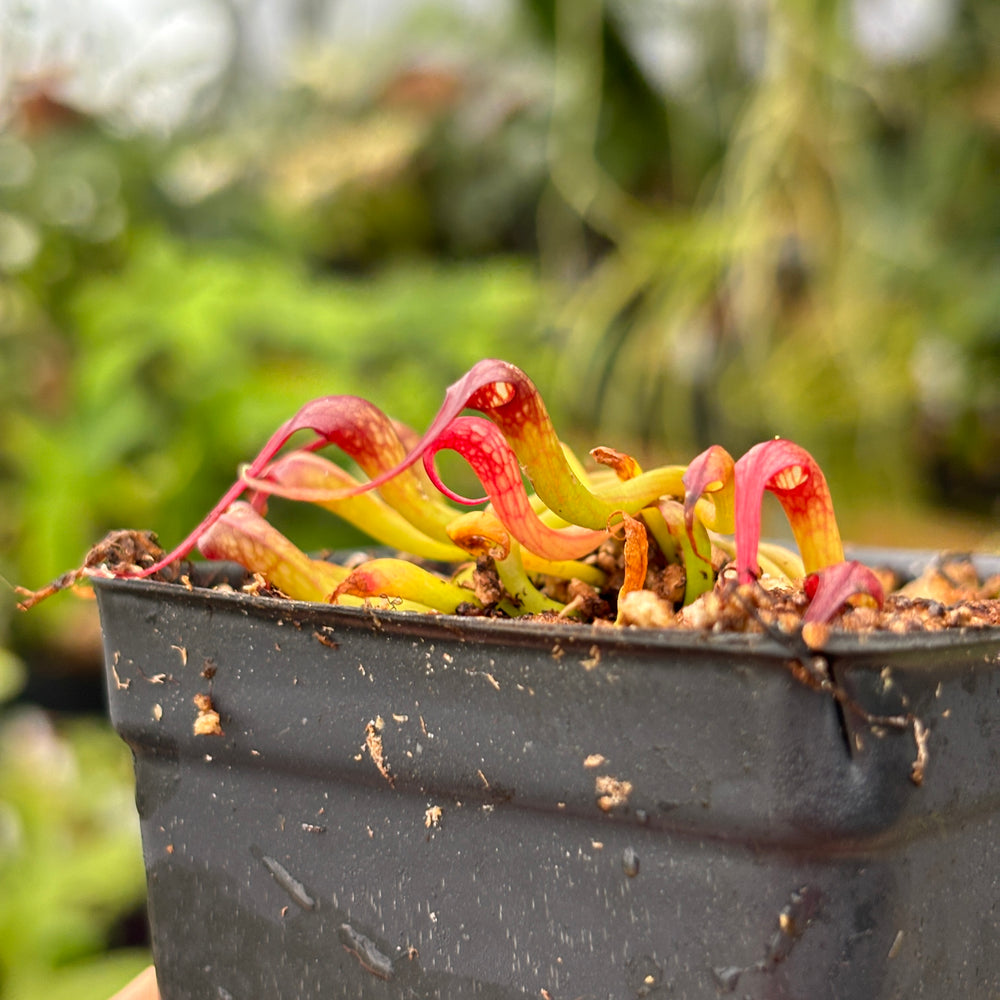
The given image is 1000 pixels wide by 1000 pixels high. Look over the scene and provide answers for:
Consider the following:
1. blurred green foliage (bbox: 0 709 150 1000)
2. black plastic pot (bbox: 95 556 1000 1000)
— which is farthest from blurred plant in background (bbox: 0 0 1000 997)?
black plastic pot (bbox: 95 556 1000 1000)

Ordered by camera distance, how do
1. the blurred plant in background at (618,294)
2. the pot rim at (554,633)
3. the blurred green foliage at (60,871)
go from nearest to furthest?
the pot rim at (554,633) < the blurred green foliage at (60,871) < the blurred plant in background at (618,294)

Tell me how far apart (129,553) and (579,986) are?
179 mm

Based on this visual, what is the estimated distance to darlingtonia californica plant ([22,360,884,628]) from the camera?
25cm

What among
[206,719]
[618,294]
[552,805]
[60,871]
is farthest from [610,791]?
[618,294]

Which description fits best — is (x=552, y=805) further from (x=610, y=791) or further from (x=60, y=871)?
(x=60, y=871)

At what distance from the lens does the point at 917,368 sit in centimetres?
127

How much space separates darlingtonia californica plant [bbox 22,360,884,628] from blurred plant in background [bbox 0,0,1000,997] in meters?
0.82

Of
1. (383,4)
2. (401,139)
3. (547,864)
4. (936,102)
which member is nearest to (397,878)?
(547,864)

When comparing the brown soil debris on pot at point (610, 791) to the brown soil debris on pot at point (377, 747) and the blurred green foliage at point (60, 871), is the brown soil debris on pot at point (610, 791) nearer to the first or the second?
the brown soil debris on pot at point (377, 747)

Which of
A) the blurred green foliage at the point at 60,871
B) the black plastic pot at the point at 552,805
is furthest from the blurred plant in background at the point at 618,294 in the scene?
the black plastic pot at the point at 552,805

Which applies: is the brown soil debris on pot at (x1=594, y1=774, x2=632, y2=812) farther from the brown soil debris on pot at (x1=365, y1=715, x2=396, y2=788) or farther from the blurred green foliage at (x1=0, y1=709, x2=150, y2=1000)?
the blurred green foliage at (x1=0, y1=709, x2=150, y2=1000)

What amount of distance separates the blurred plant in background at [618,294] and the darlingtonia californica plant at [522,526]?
82cm

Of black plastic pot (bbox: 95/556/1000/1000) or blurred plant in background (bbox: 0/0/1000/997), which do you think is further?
blurred plant in background (bbox: 0/0/1000/997)

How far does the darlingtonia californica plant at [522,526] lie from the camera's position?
0.84 feet
